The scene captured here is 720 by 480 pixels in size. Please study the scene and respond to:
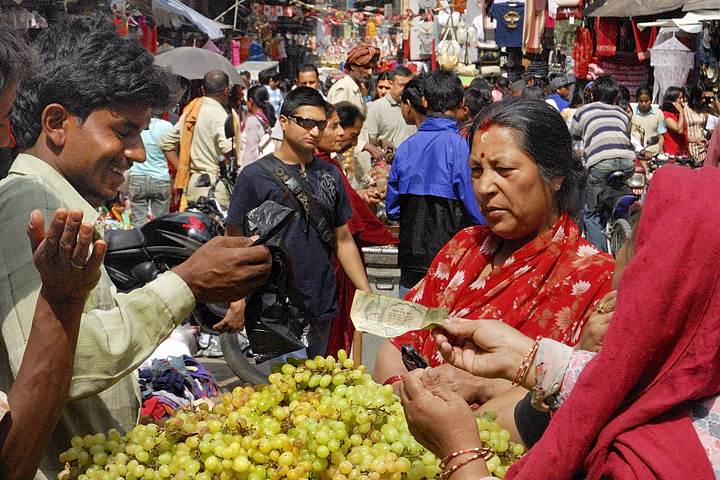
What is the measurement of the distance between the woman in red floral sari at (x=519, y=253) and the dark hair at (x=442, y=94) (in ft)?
7.16

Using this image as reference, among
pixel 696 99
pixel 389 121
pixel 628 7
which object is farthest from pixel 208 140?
pixel 628 7

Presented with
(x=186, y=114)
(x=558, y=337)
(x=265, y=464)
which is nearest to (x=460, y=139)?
(x=558, y=337)

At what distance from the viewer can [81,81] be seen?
1.75 meters

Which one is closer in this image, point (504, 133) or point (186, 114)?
point (504, 133)

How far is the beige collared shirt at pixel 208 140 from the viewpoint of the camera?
7293 millimetres

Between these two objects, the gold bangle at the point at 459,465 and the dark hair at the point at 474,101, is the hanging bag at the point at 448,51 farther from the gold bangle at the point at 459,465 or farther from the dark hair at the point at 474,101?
the gold bangle at the point at 459,465

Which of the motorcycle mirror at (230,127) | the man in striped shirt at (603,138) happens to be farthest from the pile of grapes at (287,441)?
the man in striped shirt at (603,138)

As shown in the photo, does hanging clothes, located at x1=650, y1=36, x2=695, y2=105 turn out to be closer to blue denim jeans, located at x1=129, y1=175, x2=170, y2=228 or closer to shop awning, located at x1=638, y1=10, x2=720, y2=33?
shop awning, located at x1=638, y1=10, x2=720, y2=33

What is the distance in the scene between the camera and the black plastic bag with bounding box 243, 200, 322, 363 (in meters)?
1.83

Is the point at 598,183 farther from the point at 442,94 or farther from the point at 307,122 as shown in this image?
the point at 307,122

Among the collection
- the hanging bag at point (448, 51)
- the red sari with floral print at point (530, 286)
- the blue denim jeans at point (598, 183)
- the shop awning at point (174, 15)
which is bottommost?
the blue denim jeans at point (598, 183)

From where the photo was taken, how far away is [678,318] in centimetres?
108

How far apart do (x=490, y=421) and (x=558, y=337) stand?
601 mm

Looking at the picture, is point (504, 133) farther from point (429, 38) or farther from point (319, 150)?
point (429, 38)
